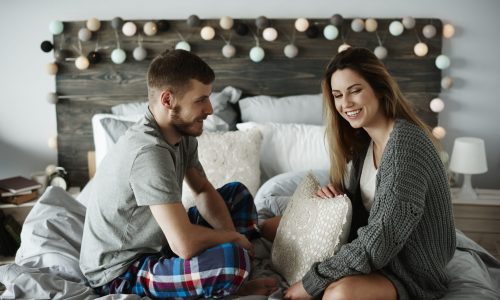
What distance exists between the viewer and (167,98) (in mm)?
1777

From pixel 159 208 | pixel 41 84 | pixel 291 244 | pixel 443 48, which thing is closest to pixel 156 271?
pixel 159 208

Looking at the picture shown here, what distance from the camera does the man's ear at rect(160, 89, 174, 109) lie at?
1772 mm

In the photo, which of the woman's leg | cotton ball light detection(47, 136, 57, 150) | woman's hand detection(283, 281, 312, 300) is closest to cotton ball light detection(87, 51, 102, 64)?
cotton ball light detection(47, 136, 57, 150)

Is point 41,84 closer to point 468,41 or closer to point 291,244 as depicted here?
point 291,244

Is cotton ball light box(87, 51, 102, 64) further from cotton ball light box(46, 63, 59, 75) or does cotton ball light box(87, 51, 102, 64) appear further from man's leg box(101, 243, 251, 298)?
man's leg box(101, 243, 251, 298)

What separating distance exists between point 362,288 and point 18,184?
83.6 inches

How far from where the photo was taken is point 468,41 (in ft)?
10.4

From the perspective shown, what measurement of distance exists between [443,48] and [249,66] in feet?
3.56

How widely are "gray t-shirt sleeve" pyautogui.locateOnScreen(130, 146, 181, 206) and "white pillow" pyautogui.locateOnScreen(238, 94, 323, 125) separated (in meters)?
1.44

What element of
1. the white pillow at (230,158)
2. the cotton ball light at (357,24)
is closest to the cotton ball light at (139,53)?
the white pillow at (230,158)

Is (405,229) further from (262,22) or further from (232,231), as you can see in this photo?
(262,22)

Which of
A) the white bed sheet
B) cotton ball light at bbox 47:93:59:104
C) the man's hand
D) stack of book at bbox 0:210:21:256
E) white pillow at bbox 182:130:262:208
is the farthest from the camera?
cotton ball light at bbox 47:93:59:104

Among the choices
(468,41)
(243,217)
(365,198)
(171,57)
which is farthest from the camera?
(468,41)

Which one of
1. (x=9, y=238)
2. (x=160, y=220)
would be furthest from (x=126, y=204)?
(x=9, y=238)
